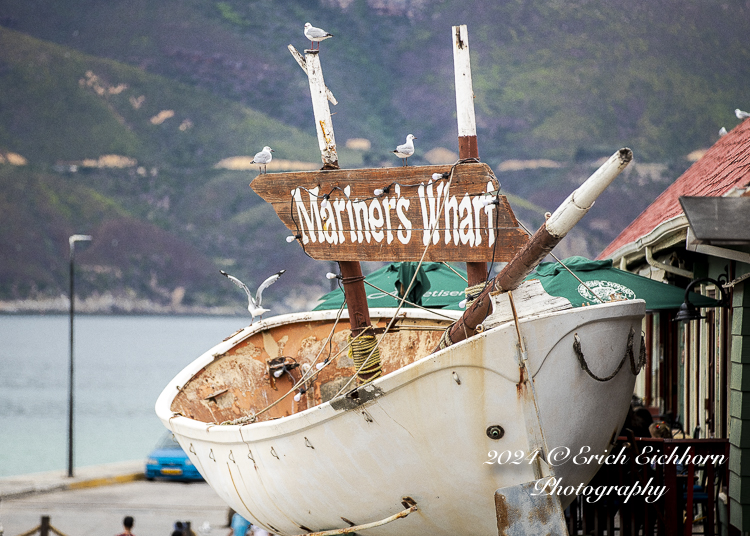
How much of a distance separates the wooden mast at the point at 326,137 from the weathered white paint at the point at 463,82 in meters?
1.13

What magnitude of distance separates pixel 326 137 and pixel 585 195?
2.84 meters

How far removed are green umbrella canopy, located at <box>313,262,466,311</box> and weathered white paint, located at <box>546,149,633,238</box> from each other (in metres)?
5.47

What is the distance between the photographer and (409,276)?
9.34 meters

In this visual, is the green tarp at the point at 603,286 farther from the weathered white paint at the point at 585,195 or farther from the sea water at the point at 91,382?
the sea water at the point at 91,382

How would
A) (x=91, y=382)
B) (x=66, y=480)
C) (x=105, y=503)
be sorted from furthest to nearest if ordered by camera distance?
1. (x=91, y=382)
2. (x=66, y=480)
3. (x=105, y=503)

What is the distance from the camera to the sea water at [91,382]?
203 ft

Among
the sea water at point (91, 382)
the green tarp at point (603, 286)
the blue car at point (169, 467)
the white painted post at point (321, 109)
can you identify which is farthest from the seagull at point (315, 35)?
the sea water at point (91, 382)

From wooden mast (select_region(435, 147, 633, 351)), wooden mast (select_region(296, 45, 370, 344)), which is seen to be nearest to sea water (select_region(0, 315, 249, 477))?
wooden mast (select_region(296, 45, 370, 344))

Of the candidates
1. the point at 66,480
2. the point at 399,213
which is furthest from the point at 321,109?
the point at 66,480

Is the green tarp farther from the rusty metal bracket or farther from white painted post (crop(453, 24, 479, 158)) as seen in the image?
the rusty metal bracket

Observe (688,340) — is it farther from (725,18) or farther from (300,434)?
(725,18)

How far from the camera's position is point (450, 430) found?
5.46m

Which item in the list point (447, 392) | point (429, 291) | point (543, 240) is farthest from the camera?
point (429, 291)

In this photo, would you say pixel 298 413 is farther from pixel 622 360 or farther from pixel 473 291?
pixel 622 360
